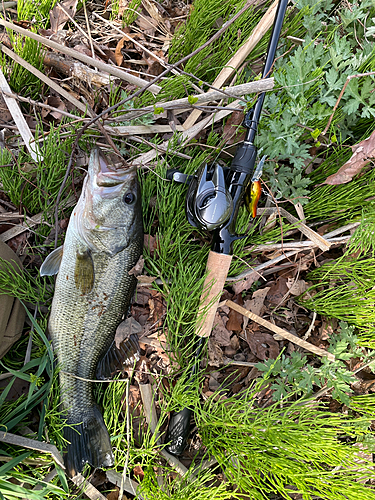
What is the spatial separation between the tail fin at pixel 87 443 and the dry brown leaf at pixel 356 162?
8.56ft

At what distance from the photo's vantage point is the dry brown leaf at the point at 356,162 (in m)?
2.51

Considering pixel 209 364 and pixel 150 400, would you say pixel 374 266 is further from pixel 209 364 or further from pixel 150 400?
pixel 150 400

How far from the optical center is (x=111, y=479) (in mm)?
2609

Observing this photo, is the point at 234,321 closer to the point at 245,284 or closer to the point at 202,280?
the point at 245,284

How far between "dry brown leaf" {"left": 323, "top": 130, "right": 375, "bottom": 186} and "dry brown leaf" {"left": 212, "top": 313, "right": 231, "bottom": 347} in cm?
142

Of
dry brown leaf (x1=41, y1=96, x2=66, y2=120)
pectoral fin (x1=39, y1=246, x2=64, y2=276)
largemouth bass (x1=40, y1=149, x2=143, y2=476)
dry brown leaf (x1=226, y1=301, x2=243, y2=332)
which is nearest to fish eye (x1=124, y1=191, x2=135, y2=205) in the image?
largemouth bass (x1=40, y1=149, x2=143, y2=476)

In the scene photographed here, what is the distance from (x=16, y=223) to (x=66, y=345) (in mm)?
1121

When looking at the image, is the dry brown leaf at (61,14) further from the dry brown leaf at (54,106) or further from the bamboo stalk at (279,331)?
the bamboo stalk at (279,331)

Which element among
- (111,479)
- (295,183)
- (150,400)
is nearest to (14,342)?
(150,400)

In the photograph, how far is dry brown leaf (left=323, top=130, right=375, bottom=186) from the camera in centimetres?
251

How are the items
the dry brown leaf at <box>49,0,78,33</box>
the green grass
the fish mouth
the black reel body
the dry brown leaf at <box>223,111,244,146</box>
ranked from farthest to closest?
the dry brown leaf at <box>49,0,78,33</box> → the dry brown leaf at <box>223,111,244,146</box> → the green grass → the fish mouth → the black reel body

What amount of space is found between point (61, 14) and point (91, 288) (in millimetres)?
2373

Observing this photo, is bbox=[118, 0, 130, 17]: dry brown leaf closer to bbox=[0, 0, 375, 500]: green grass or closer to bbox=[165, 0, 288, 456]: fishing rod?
bbox=[0, 0, 375, 500]: green grass

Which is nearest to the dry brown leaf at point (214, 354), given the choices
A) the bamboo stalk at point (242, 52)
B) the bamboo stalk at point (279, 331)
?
the bamboo stalk at point (279, 331)
